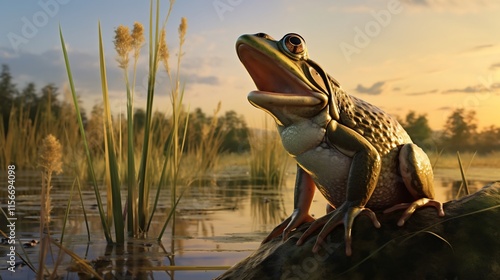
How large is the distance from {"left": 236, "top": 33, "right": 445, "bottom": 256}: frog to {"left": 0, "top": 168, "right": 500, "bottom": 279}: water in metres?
1.28

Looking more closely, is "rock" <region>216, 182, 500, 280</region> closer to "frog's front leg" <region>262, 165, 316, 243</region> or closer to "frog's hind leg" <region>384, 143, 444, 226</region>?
"frog's hind leg" <region>384, 143, 444, 226</region>

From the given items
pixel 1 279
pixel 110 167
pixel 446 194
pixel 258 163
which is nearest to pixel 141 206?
pixel 110 167

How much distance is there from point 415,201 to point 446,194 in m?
6.79

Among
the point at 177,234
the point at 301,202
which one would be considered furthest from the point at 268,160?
the point at 301,202

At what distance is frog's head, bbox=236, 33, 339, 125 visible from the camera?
247 cm

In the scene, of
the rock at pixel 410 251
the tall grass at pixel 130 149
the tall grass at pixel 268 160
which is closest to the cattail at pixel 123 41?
the tall grass at pixel 130 149

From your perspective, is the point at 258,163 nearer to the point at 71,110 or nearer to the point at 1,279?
the point at 71,110

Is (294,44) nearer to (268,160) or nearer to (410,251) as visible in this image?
(410,251)

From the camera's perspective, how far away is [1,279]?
361 cm

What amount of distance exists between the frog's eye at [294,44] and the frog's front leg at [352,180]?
357mm

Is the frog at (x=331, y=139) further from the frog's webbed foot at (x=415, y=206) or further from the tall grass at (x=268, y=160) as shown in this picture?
the tall grass at (x=268, y=160)

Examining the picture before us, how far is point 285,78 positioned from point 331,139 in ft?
1.13

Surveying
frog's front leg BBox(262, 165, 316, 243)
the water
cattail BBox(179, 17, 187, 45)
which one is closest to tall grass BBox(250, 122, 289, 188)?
the water

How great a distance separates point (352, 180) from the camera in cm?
237
